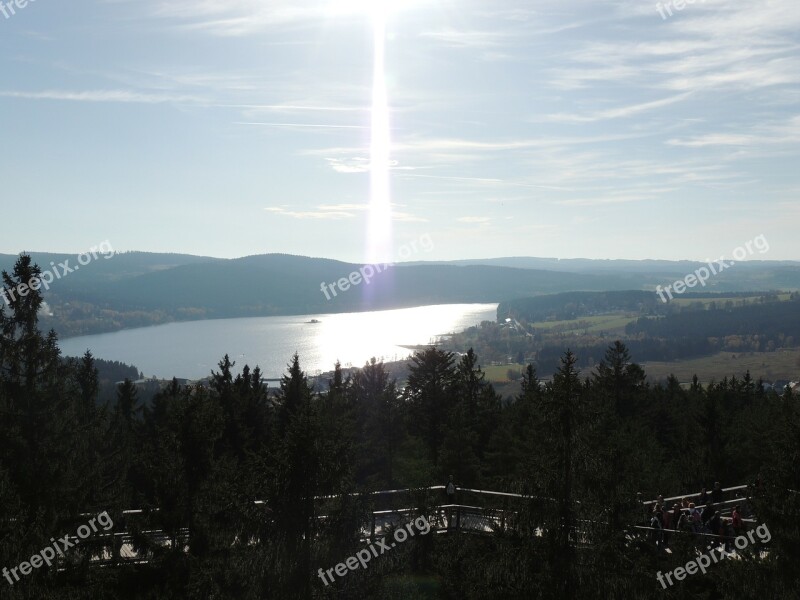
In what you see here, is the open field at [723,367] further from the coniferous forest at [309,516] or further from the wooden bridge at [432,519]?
the coniferous forest at [309,516]

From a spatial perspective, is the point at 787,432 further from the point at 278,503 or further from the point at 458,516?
the point at 278,503

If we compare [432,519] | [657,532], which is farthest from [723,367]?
[432,519]

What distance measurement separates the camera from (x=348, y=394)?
3647 cm

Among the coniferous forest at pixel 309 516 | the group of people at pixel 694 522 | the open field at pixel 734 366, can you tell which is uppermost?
the coniferous forest at pixel 309 516

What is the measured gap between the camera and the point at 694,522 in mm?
15531

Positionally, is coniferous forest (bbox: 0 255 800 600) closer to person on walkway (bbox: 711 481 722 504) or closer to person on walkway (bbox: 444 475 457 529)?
person on walkway (bbox: 444 475 457 529)

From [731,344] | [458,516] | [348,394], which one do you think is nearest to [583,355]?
[731,344]

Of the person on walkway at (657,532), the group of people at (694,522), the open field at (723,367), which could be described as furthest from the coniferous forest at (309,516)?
the open field at (723,367)

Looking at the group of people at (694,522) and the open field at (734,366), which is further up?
the group of people at (694,522)

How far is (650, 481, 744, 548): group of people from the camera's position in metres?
14.9

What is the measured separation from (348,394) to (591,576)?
82.9ft


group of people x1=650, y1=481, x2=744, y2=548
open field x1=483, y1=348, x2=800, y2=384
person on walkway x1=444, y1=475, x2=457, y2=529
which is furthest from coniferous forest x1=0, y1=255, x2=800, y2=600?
open field x1=483, y1=348, x2=800, y2=384

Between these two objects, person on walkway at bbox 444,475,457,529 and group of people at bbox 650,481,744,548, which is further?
person on walkway at bbox 444,475,457,529

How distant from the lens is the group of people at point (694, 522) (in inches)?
585
